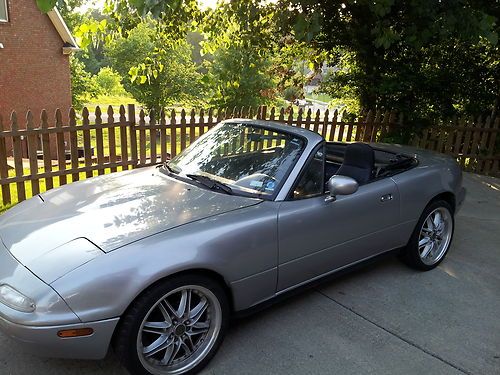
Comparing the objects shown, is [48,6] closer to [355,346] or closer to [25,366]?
[25,366]

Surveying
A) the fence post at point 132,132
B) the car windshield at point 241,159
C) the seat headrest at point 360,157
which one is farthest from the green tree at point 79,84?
the seat headrest at point 360,157

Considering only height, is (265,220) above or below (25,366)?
above

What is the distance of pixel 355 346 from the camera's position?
3.06 meters

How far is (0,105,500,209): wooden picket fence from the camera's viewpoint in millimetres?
5668

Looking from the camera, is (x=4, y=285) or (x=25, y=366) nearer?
(x=4, y=285)

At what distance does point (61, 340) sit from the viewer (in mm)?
2234

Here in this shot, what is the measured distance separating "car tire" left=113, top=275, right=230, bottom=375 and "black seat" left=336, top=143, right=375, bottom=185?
1.65 m

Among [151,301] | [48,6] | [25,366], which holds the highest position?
[48,6]

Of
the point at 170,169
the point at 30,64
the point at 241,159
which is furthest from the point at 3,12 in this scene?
the point at 241,159

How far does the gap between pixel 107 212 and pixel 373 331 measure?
2.06m

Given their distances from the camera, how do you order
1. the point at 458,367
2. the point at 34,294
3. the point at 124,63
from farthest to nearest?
the point at 124,63 < the point at 458,367 < the point at 34,294

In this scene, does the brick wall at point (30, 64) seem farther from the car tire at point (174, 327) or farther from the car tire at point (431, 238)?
the car tire at point (174, 327)

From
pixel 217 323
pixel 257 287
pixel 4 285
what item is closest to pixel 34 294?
pixel 4 285

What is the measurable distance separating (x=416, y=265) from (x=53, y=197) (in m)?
3.23
